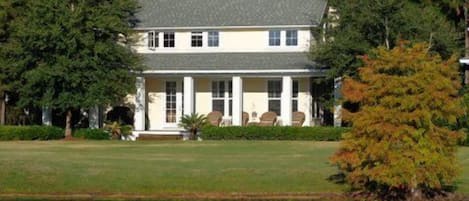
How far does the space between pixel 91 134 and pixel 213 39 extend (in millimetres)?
8522

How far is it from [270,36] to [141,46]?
6637 mm

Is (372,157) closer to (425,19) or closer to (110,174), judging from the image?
(110,174)

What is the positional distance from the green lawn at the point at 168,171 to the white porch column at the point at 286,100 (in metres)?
10.1

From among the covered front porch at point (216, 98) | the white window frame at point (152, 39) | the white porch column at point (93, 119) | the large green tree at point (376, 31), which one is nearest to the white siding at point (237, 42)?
the white window frame at point (152, 39)

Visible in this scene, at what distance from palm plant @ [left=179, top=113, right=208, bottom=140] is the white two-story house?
5.03 ft

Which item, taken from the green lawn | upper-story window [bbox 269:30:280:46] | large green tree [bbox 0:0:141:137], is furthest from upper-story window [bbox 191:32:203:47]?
the green lawn

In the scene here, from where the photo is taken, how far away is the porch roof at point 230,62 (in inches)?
1725

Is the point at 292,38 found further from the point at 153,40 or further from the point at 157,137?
the point at 157,137

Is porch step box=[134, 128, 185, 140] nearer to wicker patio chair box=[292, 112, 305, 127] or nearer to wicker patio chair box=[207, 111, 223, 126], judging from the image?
wicker patio chair box=[207, 111, 223, 126]

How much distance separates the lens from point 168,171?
2448 centimetres

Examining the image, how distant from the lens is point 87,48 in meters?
42.0

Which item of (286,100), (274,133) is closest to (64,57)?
(274,133)

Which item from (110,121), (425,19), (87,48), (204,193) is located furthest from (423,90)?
(110,121)

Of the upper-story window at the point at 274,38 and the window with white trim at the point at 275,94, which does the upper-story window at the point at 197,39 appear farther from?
the window with white trim at the point at 275,94
